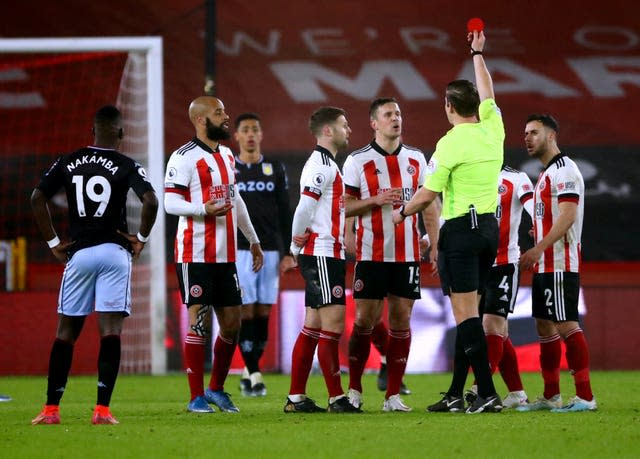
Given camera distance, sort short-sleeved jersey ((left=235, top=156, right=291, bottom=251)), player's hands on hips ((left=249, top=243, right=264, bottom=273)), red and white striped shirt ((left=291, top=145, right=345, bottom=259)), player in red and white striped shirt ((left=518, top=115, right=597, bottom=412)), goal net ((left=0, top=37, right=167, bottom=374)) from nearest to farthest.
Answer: red and white striped shirt ((left=291, top=145, right=345, bottom=259)) → player in red and white striped shirt ((left=518, top=115, right=597, bottom=412)) → player's hands on hips ((left=249, top=243, right=264, bottom=273)) → short-sleeved jersey ((left=235, top=156, right=291, bottom=251)) → goal net ((left=0, top=37, right=167, bottom=374))

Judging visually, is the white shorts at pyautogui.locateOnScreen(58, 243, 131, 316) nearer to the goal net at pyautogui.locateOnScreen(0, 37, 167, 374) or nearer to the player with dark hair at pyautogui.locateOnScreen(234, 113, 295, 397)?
the player with dark hair at pyautogui.locateOnScreen(234, 113, 295, 397)

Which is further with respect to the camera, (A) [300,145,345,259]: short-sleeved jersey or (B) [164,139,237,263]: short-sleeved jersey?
(B) [164,139,237,263]: short-sleeved jersey

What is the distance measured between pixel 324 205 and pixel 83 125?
907 centimetres

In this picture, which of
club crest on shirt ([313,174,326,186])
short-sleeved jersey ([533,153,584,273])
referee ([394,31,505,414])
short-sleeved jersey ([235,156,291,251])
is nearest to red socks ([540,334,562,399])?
short-sleeved jersey ([533,153,584,273])

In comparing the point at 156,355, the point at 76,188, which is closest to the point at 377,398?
the point at 76,188

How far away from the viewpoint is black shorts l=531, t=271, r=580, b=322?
702cm

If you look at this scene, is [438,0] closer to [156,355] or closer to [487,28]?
[487,28]

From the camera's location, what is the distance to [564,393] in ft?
28.3

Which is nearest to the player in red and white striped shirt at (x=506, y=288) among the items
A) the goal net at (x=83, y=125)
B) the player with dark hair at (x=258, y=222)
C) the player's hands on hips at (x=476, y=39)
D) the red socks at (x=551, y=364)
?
the red socks at (x=551, y=364)

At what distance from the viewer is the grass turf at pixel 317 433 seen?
5.16m

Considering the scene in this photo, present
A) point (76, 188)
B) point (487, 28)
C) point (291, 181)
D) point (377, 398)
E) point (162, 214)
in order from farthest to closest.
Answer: point (487, 28) < point (291, 181) < point (162, 214) < point (377, 398) < point (76, 188)

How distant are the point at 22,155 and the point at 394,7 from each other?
5.59 meters

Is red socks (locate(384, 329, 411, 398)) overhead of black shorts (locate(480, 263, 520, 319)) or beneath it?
beneath

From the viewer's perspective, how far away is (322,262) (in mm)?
6914
